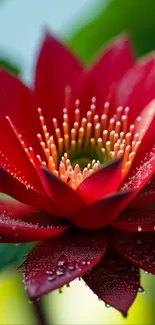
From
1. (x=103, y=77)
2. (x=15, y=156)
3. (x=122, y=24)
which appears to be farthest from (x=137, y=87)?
(x=122, y=24)

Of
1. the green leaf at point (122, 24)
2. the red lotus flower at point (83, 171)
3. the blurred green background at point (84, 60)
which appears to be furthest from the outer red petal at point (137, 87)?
the green leaf at point (122, 24)

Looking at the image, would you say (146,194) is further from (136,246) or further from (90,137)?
(90,137)

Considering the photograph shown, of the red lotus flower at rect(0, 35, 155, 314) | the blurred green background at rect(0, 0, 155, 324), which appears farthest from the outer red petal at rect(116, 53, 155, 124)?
the blurred green background at rect(0, 0, 155, 324)

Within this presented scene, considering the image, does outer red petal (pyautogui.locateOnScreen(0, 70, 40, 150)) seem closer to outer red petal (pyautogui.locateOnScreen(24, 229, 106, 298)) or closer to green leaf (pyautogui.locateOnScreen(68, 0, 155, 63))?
outer red petal (pyautogui.locateOnScreen(24, 229, 106, 298))

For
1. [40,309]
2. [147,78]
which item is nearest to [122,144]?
[147,78]

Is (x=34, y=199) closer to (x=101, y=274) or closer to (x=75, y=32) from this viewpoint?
(x=101, y=274)
